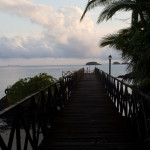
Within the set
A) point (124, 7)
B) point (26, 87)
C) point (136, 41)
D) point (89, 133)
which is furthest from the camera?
point (26, 87)

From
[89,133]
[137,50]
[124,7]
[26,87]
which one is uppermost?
[124,7]

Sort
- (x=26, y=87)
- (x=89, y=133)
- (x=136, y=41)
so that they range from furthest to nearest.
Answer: (x=26, y=87) → (x=136, y=41) → (x=89, y=133)

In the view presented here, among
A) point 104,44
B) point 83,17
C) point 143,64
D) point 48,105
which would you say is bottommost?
point 48,105

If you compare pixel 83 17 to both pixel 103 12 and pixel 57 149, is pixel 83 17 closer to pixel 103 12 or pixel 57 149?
pixel 103 12

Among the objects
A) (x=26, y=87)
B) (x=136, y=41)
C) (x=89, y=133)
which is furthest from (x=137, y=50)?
(x=26, y=87)

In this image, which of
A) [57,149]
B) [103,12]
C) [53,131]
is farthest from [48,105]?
[103,12]

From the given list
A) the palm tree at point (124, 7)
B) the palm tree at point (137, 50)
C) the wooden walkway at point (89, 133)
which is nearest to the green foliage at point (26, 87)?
the palm tree at point (124, 7)

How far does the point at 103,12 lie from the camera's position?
37.9 ft

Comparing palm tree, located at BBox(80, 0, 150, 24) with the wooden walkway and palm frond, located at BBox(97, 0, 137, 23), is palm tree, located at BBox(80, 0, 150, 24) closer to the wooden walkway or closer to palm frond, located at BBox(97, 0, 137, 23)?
palm frond, located at BBox(97, 0, 137, 23)

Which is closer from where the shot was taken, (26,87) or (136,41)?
(136,41)

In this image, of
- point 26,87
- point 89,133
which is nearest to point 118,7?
point 89,133

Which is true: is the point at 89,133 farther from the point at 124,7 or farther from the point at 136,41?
the point at 124,7

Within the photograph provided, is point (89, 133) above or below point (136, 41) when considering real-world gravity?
below

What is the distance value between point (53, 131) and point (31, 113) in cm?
175
